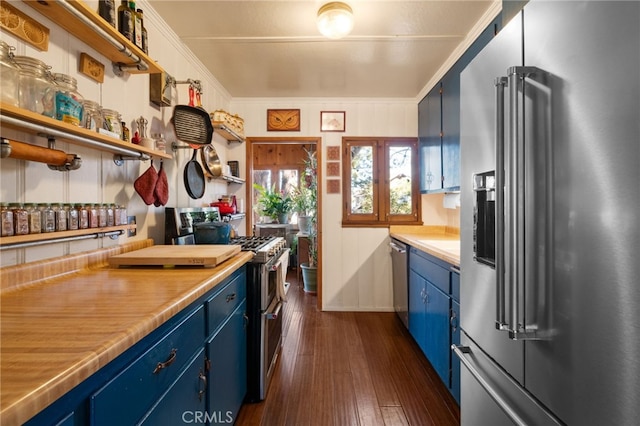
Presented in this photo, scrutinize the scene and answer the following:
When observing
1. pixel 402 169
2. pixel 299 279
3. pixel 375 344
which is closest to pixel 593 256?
pixel 375 344

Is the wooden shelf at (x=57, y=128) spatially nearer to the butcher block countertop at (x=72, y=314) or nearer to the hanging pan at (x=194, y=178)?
the butcher block countertop at (x=72, y=314)

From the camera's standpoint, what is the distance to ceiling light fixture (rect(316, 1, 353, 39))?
5.76 ft

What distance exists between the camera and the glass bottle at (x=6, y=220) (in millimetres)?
909

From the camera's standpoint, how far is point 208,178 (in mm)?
2605

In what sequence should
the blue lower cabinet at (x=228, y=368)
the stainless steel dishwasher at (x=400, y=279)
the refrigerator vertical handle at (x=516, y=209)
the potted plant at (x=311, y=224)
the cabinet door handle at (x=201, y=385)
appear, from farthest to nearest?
1. the potted plant at (x=311, y=224)
2. the stainless steel dishwasher at (x=400, y=279)
3. the blue lower cabinet at (x=228, y=368)
4. the cabinet door handle at (x=201, y=385)
5. the refrigerator vertical handle at (x=516, y=209)

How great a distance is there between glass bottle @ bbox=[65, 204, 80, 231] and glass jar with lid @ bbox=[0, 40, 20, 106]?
0.40m

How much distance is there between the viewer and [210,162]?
2.58 m

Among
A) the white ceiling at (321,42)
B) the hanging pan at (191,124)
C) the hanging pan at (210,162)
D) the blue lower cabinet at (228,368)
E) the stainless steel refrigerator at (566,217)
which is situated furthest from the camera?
the hanging pan at (210,162)

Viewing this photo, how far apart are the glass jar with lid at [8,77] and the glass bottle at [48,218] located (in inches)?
13.7

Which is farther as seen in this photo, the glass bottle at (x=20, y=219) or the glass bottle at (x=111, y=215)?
the glass bottle at (x=111, y=215)

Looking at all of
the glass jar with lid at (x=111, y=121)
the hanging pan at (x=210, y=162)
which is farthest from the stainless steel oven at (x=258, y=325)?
the hanging pan at (x=210, y=162)

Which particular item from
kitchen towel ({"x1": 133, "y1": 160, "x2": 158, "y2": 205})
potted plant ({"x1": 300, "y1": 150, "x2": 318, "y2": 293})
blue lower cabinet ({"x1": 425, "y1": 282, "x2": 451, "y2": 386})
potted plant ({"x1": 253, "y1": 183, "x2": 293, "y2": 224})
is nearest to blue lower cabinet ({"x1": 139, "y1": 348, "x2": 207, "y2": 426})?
kitchen towel ({"x1": 133, "y1": 160, "x2": 158, "y2": 205})

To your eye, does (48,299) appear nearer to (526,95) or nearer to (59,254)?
(59,254)

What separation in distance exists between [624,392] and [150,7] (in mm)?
2541
